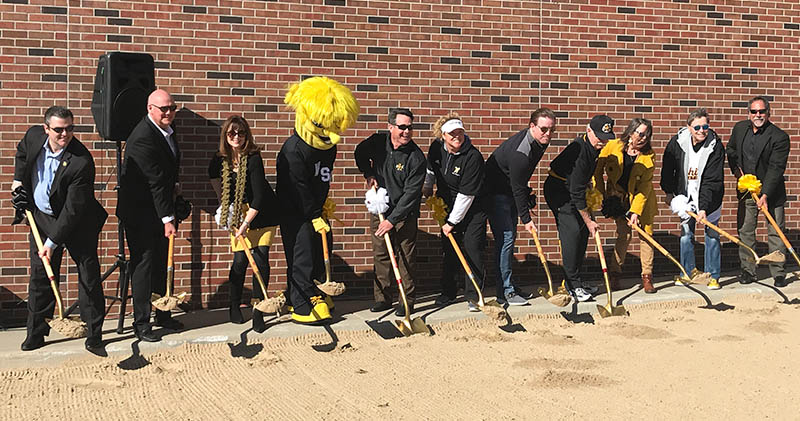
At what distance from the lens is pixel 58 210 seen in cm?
654

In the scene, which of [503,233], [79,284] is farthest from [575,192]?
[79,284]

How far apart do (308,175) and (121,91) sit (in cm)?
167

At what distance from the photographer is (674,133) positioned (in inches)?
389

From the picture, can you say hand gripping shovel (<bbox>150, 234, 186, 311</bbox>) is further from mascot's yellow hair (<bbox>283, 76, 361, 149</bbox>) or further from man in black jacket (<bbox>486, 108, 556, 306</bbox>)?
man in black jacket (<bbox>486, 108, 556, 306</bbox>)

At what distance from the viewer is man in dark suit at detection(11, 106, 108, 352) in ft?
21.1

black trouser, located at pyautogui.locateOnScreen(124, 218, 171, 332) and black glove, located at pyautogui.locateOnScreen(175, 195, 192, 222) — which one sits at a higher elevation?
black glove, located at pyautogui.locateOnScreen(175, 195, 192, 222)

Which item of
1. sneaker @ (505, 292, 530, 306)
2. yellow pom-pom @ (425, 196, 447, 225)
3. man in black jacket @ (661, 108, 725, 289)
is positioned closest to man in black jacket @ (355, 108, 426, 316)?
yellow pom-pom @ (425, 196, 447, 225)

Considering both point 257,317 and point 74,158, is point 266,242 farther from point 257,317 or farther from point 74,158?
point 74,158

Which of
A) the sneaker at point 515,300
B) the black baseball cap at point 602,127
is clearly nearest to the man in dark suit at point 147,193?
the sneaker at point 515,300

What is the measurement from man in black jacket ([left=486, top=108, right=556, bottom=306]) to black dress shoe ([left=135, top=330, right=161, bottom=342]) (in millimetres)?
3161

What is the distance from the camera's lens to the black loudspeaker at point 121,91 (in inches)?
278

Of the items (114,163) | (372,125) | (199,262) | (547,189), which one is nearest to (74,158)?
(114,163)

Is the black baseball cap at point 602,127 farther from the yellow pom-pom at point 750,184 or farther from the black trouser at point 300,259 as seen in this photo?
the black trouser at point 300,259

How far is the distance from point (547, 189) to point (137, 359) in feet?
13.5
